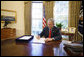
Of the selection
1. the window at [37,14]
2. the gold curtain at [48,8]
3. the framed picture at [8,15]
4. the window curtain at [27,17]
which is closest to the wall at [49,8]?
the gold curtain at [48,8]

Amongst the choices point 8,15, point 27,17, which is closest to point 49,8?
point 27,17

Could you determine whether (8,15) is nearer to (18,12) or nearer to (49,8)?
(18,12)

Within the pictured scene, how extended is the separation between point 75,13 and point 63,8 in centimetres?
64

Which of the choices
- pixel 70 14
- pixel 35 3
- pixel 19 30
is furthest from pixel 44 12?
pixel 19 30

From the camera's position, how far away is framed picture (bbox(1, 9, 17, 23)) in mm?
3832

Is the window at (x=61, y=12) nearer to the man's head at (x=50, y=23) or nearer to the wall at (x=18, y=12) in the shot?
A: the wall at (x=18, y=12)

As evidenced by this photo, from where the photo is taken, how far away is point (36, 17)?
4453 millimetres

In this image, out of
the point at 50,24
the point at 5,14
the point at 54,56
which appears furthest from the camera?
the point at 5,14

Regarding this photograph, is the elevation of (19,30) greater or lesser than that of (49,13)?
lesser

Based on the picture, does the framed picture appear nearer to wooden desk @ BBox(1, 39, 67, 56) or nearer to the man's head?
the man's head

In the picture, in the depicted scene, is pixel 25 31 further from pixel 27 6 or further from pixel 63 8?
pixel 63 8

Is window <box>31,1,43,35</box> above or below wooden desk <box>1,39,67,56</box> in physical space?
above

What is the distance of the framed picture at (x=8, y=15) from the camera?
3.83 metres

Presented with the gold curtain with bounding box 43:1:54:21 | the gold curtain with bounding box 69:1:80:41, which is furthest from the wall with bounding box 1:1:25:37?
the gold curtain with bounding box 69:1:80:41
